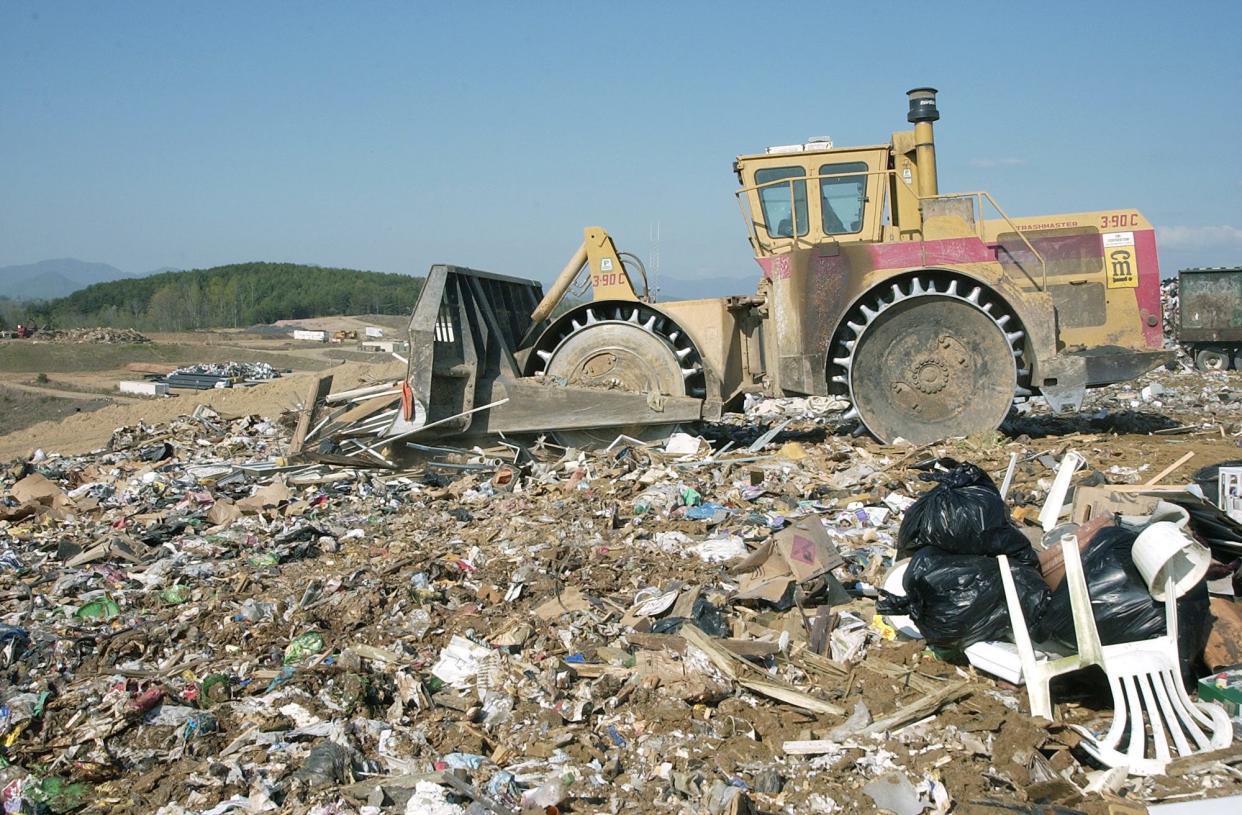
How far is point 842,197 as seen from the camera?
8461 millimetres

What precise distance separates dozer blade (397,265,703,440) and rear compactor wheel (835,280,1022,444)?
1408mm

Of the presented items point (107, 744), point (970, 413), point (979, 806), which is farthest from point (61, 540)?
point (970, 413)

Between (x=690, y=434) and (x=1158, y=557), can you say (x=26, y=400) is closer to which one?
(x=690, y=434)

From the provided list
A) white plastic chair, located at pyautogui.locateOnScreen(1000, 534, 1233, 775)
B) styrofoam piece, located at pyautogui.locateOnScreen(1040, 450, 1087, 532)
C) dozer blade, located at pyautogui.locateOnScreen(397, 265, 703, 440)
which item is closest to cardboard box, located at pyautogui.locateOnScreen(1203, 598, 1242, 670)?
white plastic chair, located at pyautogui.locateOnScreen(1000, 534, 1233, 775)

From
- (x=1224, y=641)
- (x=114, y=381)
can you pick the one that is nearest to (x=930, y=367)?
(x=1224, y=641)

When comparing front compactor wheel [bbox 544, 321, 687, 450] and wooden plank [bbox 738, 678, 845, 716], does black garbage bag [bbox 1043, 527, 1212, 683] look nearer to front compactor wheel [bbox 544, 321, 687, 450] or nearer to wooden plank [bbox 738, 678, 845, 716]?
wooden plank [bbox 738, 678, 845, 716]

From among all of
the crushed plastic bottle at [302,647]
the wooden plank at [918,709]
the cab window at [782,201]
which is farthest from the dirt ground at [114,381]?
the wooden plank at [918,709]

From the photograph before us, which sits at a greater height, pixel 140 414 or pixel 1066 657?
pixel 140 414

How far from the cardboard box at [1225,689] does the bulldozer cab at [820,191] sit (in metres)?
5.44

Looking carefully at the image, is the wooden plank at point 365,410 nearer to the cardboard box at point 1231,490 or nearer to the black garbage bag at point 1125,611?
the black garbage bag at point 1125,611

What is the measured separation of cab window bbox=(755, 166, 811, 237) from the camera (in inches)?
334

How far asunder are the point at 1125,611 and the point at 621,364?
17.2 ft

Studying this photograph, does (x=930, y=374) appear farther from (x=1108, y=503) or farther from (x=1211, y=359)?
(x=1211, y=359)

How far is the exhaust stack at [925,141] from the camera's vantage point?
848 cm
